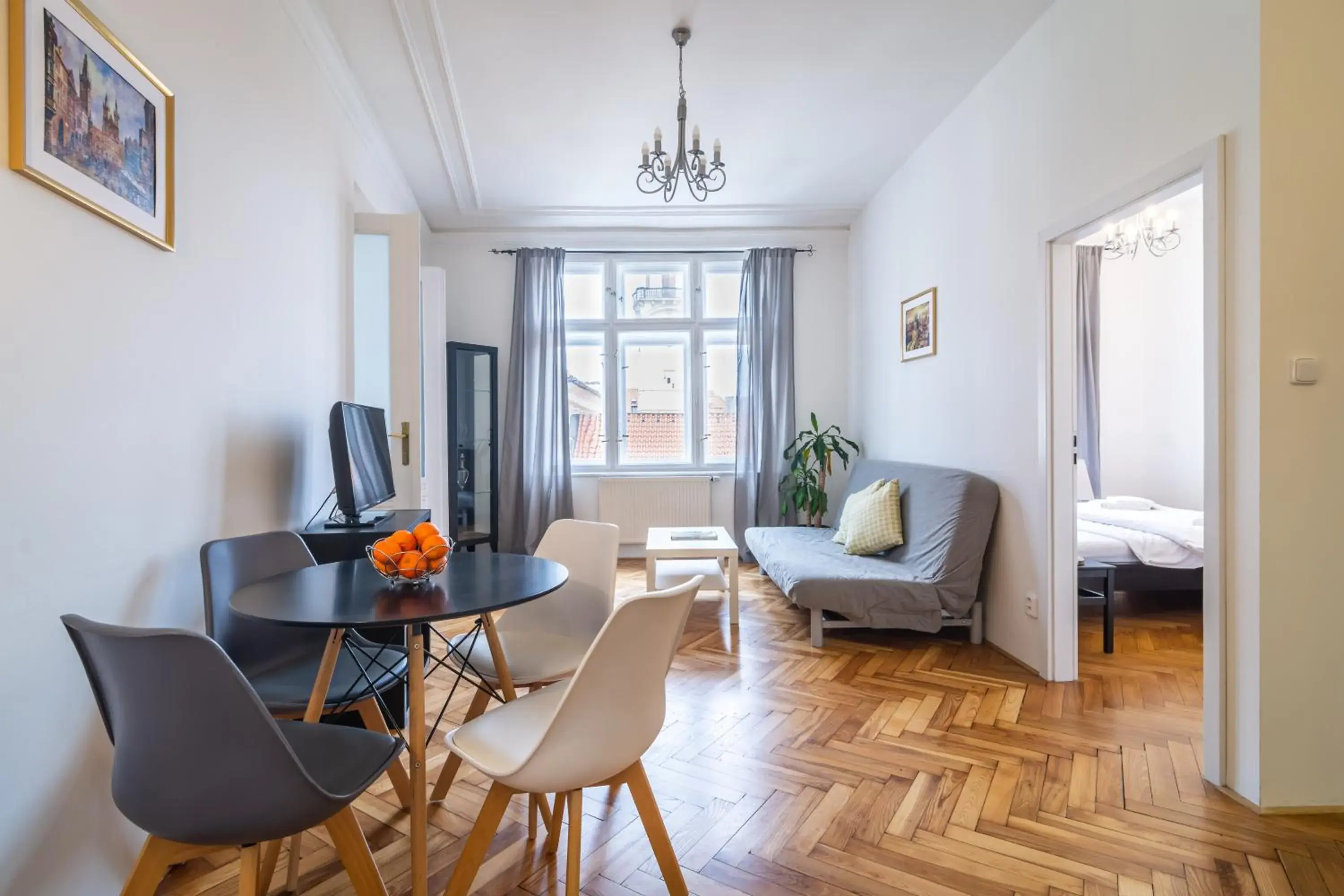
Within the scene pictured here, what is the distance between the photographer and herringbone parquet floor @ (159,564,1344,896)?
1530 mm

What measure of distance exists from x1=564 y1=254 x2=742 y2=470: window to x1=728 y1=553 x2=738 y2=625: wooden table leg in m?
1.98

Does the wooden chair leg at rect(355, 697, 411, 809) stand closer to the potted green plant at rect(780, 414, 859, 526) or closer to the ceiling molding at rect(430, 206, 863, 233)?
the potted green plant at rect(780, 414, 859, 526)

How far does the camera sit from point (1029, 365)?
111 inches

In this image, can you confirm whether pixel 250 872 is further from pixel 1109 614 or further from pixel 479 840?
pixel 1109 614

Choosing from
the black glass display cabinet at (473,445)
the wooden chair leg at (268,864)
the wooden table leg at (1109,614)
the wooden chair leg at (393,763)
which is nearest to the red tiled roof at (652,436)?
the black glass display cabinet at (473,445)

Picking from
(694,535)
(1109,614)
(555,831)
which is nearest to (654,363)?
(694,535)

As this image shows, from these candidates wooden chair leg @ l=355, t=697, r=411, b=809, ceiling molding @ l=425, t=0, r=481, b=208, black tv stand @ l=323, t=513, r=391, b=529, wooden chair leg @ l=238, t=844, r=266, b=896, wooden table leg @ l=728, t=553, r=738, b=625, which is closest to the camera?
wooden chair leg @ l=238, t=844, r=266, b=896

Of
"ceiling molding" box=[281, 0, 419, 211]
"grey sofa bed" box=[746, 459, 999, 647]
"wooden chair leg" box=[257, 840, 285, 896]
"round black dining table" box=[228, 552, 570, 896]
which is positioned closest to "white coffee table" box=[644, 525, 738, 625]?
"grey sofa bed" box=[746, 459, 999, 647]

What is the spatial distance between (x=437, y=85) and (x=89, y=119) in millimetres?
2033

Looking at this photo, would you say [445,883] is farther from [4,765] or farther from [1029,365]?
[1029,365]

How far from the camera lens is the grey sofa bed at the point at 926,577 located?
310 centimetres

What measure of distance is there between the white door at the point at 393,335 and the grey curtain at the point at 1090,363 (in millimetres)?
4715

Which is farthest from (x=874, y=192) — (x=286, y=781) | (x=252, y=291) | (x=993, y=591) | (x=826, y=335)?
(x=286, y=781)

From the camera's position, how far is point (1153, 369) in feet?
17.2
